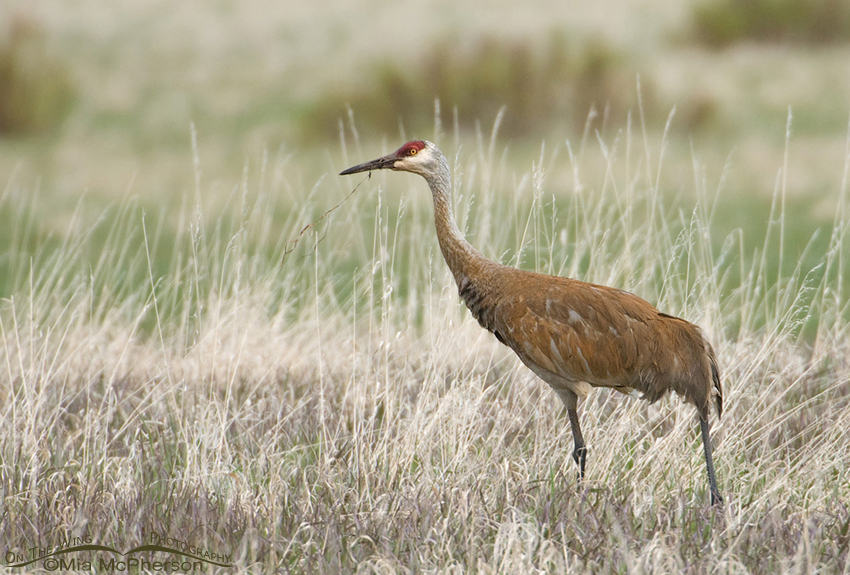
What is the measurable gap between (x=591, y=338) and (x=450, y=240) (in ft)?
2.66

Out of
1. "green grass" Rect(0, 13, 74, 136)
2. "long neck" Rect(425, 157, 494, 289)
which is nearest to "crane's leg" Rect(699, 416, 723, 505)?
"long neck" Rect(425, 157, 494, 289)

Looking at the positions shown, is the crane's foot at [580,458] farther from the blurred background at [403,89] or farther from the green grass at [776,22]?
the green grass at [776,22]

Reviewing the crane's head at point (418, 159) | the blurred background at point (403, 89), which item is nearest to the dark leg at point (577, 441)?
the crane's head at point (418, 159)

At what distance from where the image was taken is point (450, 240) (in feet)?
14.9

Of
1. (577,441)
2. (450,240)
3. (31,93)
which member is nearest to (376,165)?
(450,240)

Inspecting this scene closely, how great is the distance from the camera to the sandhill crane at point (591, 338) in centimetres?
Result: 418

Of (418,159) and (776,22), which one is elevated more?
(776,22)

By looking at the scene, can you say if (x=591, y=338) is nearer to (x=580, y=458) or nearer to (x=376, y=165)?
(x=580, y=458)

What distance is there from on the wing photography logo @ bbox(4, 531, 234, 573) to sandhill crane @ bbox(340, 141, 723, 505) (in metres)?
1.61

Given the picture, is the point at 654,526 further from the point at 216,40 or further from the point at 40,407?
the point at 216,40

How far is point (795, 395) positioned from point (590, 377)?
2.03 metres

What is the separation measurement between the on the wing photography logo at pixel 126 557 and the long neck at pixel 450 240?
166 cm

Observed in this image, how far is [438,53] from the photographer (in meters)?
19.8

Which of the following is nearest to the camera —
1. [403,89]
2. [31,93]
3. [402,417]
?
[402,417]
